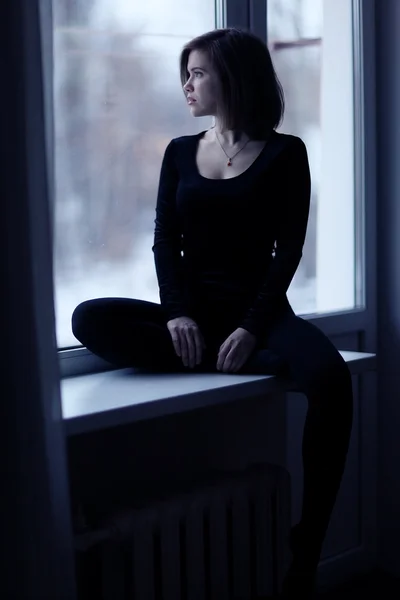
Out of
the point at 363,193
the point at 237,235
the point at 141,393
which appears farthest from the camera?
the point at 363,193

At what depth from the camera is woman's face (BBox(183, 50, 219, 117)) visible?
64.8 inches

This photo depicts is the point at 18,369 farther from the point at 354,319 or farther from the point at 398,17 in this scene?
the point at 398,17

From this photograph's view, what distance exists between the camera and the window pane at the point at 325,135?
2.08m

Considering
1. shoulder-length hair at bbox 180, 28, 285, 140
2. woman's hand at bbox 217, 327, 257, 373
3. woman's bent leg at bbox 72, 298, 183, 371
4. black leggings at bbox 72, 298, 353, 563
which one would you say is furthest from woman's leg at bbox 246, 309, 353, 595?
shoulder-length hair at bbox 180, 28, 285, 140

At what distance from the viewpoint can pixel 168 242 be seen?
1672mm

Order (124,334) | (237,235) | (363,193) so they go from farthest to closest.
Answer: (363,193)
(237,235)
(124,334)

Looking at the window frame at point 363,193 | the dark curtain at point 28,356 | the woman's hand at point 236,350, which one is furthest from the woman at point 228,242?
the window frame at point 363,193

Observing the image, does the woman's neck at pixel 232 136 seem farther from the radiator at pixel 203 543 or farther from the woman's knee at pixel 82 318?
the radiator at pixel 203 543

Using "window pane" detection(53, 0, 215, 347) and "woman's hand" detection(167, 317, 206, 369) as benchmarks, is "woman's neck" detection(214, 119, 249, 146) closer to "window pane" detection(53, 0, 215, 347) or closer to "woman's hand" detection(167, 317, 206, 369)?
"window pane" detection(53, 0, 215, 347)

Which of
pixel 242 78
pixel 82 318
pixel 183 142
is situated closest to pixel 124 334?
pixel 82 318

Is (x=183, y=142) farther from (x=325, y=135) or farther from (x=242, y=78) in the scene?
(x=325, y=135)

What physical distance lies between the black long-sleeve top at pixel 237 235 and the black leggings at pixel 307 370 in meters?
0.08

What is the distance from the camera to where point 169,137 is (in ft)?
5.90

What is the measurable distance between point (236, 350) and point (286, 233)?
0.88ft
